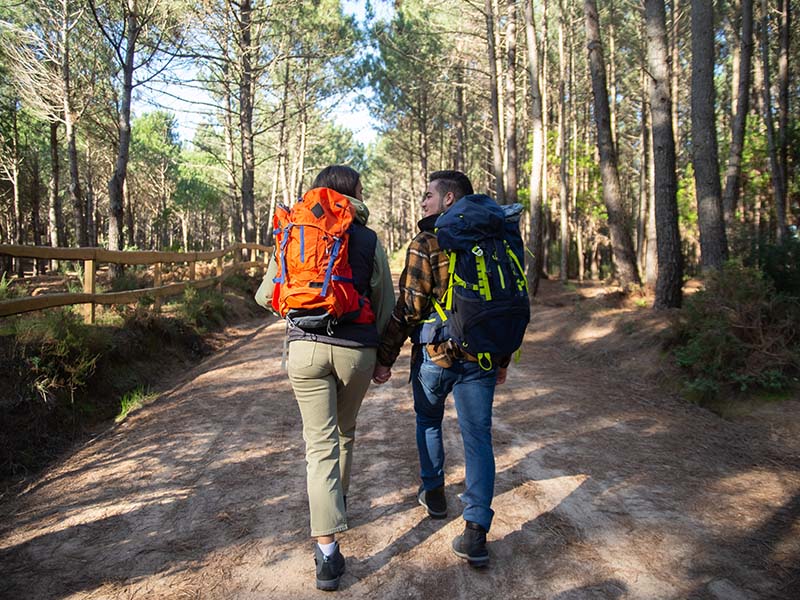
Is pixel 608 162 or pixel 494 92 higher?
pixel 494 92

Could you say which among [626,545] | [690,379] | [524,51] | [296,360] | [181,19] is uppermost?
[524,51]

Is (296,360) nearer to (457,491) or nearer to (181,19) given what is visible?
(457,491)

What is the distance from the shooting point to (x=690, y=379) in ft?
19.3

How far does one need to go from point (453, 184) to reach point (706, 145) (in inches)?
252

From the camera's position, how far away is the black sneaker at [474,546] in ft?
8.98

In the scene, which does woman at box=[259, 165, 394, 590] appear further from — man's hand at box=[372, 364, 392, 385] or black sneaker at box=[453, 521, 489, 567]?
black sneaker at box=[453, 521, 489, 567]

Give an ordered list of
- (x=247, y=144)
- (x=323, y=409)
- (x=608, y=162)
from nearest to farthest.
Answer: (x=323, y=409) → (x=608, y=162) → (x=247, y=144)

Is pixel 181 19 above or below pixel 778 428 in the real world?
above

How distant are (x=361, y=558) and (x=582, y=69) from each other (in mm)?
27362

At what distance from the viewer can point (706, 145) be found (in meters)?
7.96

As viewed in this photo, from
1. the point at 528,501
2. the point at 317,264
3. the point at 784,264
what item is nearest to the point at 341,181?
the point at 317,264

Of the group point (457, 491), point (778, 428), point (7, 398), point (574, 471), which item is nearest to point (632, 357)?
point (778, 428)

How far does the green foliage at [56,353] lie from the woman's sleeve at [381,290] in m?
3.33

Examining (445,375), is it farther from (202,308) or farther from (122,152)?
(122,152)
